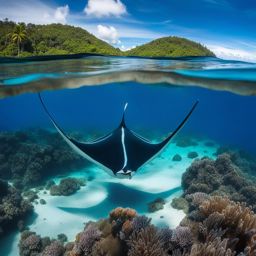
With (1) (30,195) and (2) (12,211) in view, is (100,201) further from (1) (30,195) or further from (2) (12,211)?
(2) (12,211)

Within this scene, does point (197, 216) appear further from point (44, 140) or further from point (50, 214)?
point (44, 140)

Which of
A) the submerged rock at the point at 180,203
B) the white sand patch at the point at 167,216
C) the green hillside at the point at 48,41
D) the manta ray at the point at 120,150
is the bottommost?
the white sand patch at the point at 167,216

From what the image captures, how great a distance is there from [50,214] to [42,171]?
4.18 meters

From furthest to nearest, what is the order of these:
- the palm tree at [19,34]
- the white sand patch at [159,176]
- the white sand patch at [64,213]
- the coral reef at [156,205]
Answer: the palm tree at [19,34] < the white sand patch at [159,176] < the coral reef at [156,205] < the white sand patch at [64,213]

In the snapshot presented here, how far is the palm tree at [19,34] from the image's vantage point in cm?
1434

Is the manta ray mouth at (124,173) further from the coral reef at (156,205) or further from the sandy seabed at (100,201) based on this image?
the coral reef at (156,205)

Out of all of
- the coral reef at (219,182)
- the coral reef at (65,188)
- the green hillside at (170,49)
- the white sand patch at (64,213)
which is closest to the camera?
the white sand patch at (64,213)

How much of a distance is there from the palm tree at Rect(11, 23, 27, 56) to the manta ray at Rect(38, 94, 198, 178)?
31.6 feet

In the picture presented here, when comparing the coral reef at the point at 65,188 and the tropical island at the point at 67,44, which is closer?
the coral reef at the point at 65,188

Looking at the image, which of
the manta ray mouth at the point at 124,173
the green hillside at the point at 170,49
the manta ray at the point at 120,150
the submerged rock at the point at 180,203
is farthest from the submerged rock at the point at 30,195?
the green hillside at the point at 170,49

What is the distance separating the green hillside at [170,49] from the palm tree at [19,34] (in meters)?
5.48

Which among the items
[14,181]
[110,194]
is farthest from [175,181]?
[14,181]

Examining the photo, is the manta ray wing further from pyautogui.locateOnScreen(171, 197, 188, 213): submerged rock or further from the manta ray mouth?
pyautogui.locateOnScreen(171, 197, 188, 213): submerged rock

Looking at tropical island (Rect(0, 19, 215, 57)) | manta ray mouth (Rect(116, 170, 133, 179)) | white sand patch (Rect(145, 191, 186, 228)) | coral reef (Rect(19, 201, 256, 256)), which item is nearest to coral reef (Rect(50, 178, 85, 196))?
white sand patch (Rect(145, 191, 186, 228))
